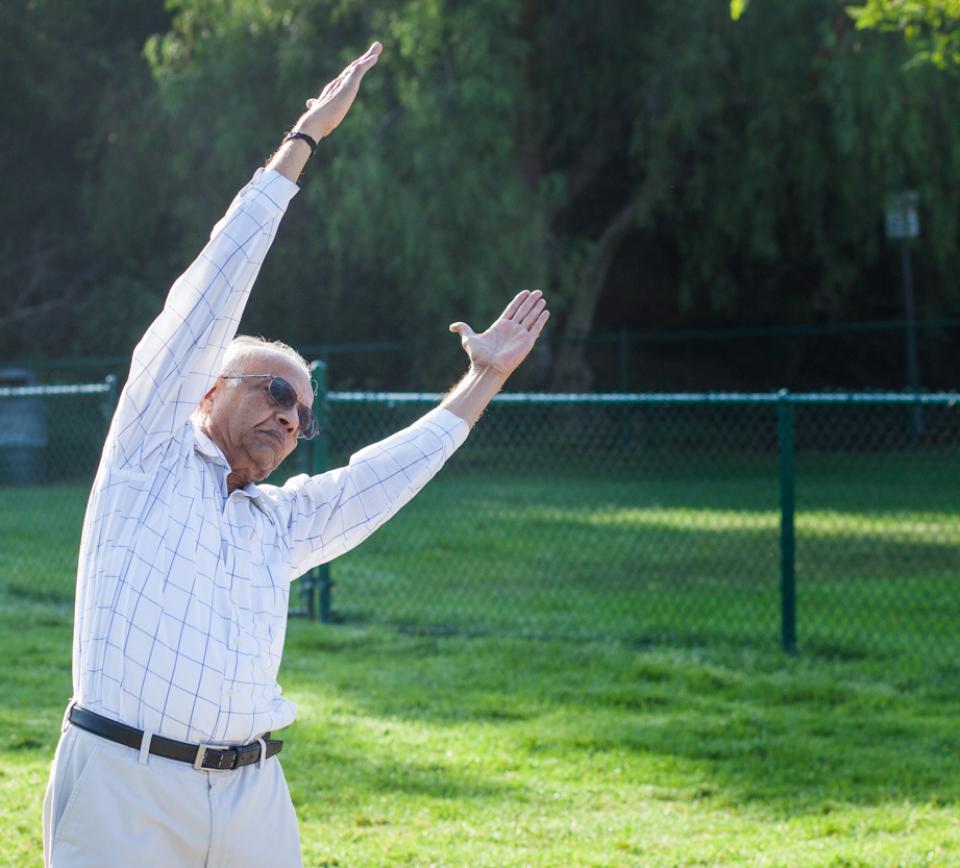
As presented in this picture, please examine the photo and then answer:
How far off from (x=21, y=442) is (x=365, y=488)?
46.0ft

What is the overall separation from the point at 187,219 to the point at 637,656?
1295 centimetres

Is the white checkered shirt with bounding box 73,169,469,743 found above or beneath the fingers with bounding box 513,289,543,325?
beneath

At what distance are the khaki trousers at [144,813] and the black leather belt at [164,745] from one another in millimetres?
12

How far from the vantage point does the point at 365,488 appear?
2.92 m

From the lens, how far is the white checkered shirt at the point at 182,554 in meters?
2.54

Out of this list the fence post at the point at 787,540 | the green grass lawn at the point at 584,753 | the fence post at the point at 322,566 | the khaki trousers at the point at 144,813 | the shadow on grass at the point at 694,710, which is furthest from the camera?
the fence post at the point at 322,566

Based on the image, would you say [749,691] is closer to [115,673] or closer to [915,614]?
[915,614]

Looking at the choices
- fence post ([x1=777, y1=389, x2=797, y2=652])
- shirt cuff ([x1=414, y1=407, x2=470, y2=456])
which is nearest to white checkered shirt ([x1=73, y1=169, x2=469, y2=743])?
shirt cuff ([x1=414, y1=407, x2=470, y2=456])

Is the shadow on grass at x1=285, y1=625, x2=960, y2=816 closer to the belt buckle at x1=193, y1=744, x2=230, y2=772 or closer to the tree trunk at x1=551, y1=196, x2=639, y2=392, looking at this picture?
the belt buckle at x1=193, y1=744, x2=230, y2=772

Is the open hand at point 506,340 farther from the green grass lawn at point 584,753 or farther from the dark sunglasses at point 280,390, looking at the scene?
the green grass lawn at point 584,753

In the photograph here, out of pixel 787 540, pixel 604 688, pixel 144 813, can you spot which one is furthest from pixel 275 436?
pixel 787 540

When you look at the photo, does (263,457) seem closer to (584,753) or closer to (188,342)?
(188,342)

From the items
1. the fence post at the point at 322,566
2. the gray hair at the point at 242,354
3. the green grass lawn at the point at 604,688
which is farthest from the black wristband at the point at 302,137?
the fence post at the point at 322,566

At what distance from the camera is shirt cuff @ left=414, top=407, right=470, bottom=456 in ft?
9.73
